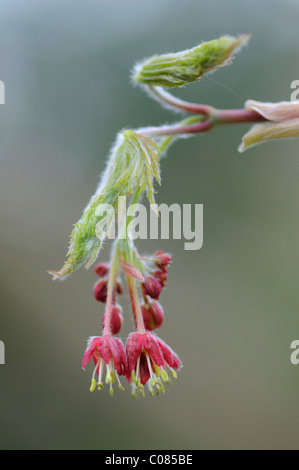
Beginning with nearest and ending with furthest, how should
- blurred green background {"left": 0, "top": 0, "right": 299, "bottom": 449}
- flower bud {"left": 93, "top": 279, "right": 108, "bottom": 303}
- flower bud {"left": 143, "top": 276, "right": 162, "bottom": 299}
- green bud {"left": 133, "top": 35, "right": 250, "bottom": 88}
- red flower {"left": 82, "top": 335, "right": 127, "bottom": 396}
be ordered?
green bud {"left": 133, "top": 35, "right": 250, "bottom": 88}, red flower {"left": 82, "top": 335, "right": 127, "bottom": 396}, flower bud {"left": 143, "top": 276, "right": 162, "bottom": 299}, flower bud {"left": 93, "top": 279, "right": 108, "bottom": 303}, blurred green background {"left": 0, "top": 0, "right": 299, "bottom": 449}

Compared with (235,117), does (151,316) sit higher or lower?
lower

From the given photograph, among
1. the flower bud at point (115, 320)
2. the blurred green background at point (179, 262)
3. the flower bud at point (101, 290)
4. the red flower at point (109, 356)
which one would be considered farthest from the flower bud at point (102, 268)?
the blurred green background at point (179, 262)

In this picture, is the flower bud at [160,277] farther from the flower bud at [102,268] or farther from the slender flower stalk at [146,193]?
the flower bud at [102,268]

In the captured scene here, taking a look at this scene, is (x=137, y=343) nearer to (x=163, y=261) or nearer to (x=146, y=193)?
(x=163, y=261)

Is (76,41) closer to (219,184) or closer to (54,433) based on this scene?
(219,184)

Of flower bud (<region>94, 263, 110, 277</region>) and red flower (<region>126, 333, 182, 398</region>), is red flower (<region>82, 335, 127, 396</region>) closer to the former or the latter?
red flower (<region>126, 333, 182, 398</region>)

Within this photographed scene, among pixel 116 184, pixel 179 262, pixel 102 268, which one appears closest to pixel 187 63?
pixel 116 184

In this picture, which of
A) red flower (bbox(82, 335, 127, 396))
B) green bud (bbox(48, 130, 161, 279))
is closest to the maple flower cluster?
red flower (bbox(82, 335, 127, 396))
